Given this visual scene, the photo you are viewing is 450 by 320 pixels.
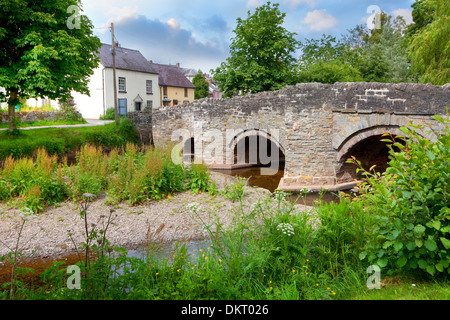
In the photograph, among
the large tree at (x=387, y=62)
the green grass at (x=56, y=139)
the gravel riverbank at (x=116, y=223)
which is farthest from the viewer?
the large tree at (x=387, y=62)

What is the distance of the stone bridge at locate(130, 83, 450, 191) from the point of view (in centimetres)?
1001

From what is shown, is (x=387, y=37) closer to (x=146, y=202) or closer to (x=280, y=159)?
(x=280, y=159)

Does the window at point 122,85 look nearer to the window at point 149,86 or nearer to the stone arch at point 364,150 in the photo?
the window at point 149,86

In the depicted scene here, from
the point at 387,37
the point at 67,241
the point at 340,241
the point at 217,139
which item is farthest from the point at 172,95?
the point at 340,241

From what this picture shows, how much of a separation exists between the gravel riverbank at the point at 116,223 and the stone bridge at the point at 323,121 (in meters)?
2.60

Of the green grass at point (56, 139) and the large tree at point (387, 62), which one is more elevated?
the large tree at point (387, 62)

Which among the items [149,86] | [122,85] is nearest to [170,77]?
[149,86]

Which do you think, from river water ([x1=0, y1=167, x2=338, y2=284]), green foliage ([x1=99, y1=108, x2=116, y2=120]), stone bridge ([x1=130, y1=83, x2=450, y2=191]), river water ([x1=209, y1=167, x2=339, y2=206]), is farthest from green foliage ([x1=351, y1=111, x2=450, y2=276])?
green foliage ([x1=99, y1=108, x2=116, y2=120])

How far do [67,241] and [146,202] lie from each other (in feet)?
7.46

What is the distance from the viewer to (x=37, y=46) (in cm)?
1176

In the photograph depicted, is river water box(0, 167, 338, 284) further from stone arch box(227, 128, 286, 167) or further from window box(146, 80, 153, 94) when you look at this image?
window box(146, 80, 153, 94)

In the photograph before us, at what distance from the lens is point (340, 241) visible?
15.0 feet

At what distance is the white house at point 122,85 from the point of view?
30.2 metres

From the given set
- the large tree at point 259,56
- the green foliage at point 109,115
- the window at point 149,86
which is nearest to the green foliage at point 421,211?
the large tree at point 259,56
